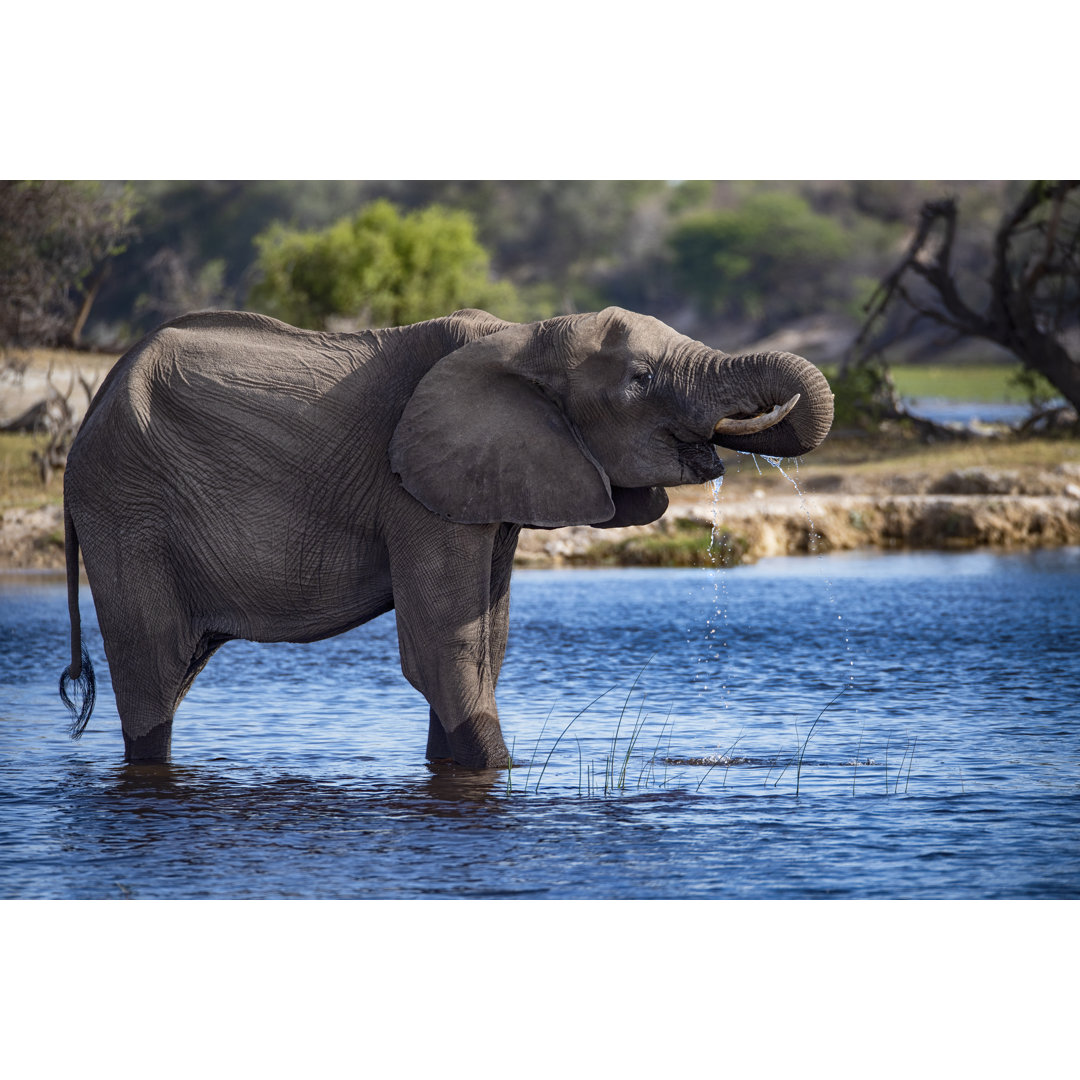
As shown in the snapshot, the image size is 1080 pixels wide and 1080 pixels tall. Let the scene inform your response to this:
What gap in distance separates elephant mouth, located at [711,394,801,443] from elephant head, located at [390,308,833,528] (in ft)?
0.05

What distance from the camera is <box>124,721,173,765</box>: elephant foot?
8922 mm

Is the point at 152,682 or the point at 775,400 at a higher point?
the point at 775,400

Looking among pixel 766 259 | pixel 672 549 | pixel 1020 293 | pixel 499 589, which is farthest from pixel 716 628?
pixel 766 259

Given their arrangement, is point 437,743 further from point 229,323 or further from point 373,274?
point 373,274

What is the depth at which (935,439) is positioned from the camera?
2722 centimetres

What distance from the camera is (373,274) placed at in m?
30.6

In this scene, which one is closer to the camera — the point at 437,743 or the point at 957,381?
the point at 437,743

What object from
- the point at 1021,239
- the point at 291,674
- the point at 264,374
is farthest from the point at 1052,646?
the point at 1021,239

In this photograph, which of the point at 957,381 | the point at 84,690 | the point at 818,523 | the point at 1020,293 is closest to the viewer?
the point at 84,690

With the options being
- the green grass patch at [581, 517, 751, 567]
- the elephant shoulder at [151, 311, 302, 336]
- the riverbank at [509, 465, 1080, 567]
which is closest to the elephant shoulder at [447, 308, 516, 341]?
the elephant shoulder at [151, 311, 302, 336]

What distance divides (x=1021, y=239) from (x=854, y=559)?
2851cm

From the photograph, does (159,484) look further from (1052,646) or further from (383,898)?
(1052,646)

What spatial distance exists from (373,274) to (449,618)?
23.1 meters

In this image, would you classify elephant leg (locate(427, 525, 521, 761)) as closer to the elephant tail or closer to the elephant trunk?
the elephant trunk
